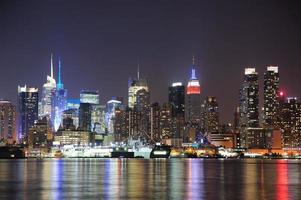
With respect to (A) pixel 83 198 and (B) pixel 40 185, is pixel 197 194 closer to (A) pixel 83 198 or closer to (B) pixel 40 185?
(A) pixel 83 198

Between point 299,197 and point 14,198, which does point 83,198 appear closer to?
point 14,198

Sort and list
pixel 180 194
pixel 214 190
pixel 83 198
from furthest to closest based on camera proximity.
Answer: pixel 214 190 < pixel 180 194 < pixel 83 198

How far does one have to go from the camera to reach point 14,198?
48125mm

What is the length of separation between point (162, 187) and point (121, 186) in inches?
172

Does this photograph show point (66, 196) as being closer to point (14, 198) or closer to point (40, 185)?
point (14, 198)

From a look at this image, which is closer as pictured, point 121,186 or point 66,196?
point 66,196

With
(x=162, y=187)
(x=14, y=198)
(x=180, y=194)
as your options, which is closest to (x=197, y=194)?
(x=180, y=194)

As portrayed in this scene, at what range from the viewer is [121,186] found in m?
61.8

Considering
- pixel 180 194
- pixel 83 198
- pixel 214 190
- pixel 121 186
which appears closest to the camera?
pixel 83 198

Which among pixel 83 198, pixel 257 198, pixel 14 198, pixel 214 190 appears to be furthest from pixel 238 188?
pixel 14 198

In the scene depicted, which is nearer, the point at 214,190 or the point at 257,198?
the point at 257,198

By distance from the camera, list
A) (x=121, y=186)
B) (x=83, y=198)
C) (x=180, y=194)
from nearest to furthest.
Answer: (x=83, y=198)
(x=180, y=194)
(x=121, y=186)

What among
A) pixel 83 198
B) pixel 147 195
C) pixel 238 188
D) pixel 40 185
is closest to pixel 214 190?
pixel 238 188

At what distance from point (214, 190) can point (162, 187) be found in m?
5.95
